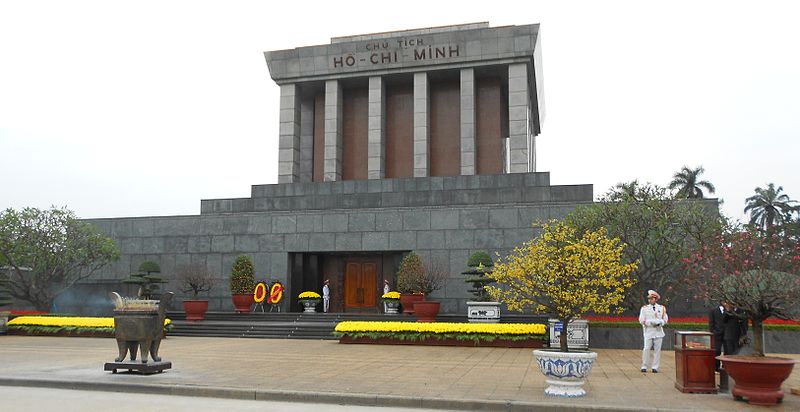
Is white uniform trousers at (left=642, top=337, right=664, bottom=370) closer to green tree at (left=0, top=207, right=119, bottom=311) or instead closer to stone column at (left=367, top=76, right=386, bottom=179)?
stone column at (left=367, top=76, right=386, bottom=179)

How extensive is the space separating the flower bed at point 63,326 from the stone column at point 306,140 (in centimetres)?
1462

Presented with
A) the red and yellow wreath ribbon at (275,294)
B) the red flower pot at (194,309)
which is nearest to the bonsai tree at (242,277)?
the red and yellow wreath ribbon at (275,294)

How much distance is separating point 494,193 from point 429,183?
3.94 m

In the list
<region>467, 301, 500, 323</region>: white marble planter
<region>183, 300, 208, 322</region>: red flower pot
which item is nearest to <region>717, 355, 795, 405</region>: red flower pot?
<region>467, 301, 500, 323</region>: white marble planter

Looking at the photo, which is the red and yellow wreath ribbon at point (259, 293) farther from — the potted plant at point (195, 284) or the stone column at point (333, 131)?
the stone column at point (333, 131)

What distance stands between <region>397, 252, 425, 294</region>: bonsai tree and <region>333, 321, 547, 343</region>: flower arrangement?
3842 millimetres

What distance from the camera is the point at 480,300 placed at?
81.7 feet

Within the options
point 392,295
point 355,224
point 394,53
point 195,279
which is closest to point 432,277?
point 392,295

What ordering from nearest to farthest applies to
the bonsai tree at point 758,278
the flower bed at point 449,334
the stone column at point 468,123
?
the bonsai tree at point 758,278 → the flower bed at point 449,334 → the stone column at point 468,123

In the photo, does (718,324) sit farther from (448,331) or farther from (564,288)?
(448,331)

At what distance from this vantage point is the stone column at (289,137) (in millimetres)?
37656

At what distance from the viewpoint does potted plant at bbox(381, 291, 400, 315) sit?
2734 centimetres

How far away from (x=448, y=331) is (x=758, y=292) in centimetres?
1146

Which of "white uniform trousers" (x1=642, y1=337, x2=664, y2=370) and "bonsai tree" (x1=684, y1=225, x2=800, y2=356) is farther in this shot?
"white uniform trousers" (x1=642, y1=337, x2=664, y2=370)
